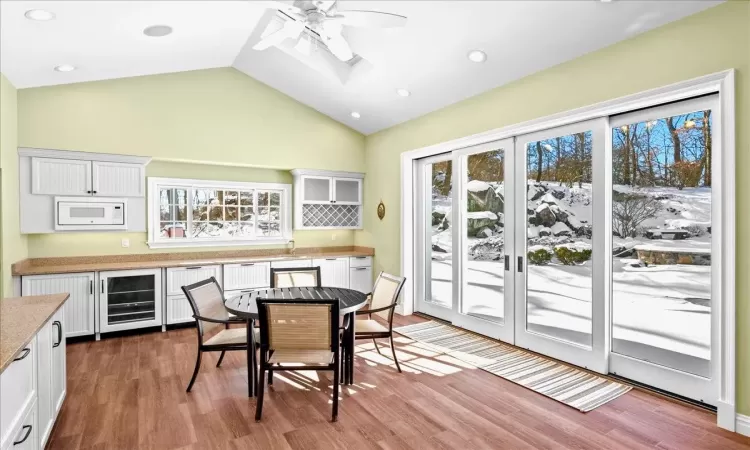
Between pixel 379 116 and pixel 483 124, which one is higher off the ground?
pixel 379 116

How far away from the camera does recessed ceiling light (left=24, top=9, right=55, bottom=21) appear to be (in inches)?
110

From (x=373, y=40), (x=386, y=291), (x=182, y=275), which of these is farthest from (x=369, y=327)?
(x=373, y=40)

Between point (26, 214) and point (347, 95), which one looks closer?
point (26, 214)

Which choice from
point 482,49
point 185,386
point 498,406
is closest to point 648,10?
point 482,49

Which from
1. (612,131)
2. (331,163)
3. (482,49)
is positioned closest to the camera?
(612,131)

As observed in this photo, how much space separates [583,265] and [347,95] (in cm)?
351

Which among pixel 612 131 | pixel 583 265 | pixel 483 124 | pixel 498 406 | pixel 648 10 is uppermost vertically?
pixel 648 10

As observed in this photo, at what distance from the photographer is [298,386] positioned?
10.9ft

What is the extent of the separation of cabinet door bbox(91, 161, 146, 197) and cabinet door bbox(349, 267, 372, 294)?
3.03 meters

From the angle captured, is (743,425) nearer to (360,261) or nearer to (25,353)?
(25,353)

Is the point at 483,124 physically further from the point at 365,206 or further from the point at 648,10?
the point at 365,206

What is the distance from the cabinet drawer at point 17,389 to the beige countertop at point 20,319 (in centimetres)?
7

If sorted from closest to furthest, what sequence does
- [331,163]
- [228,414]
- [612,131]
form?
[228,414]
[612,131]
[331,163]

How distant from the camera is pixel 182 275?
4945 mm
